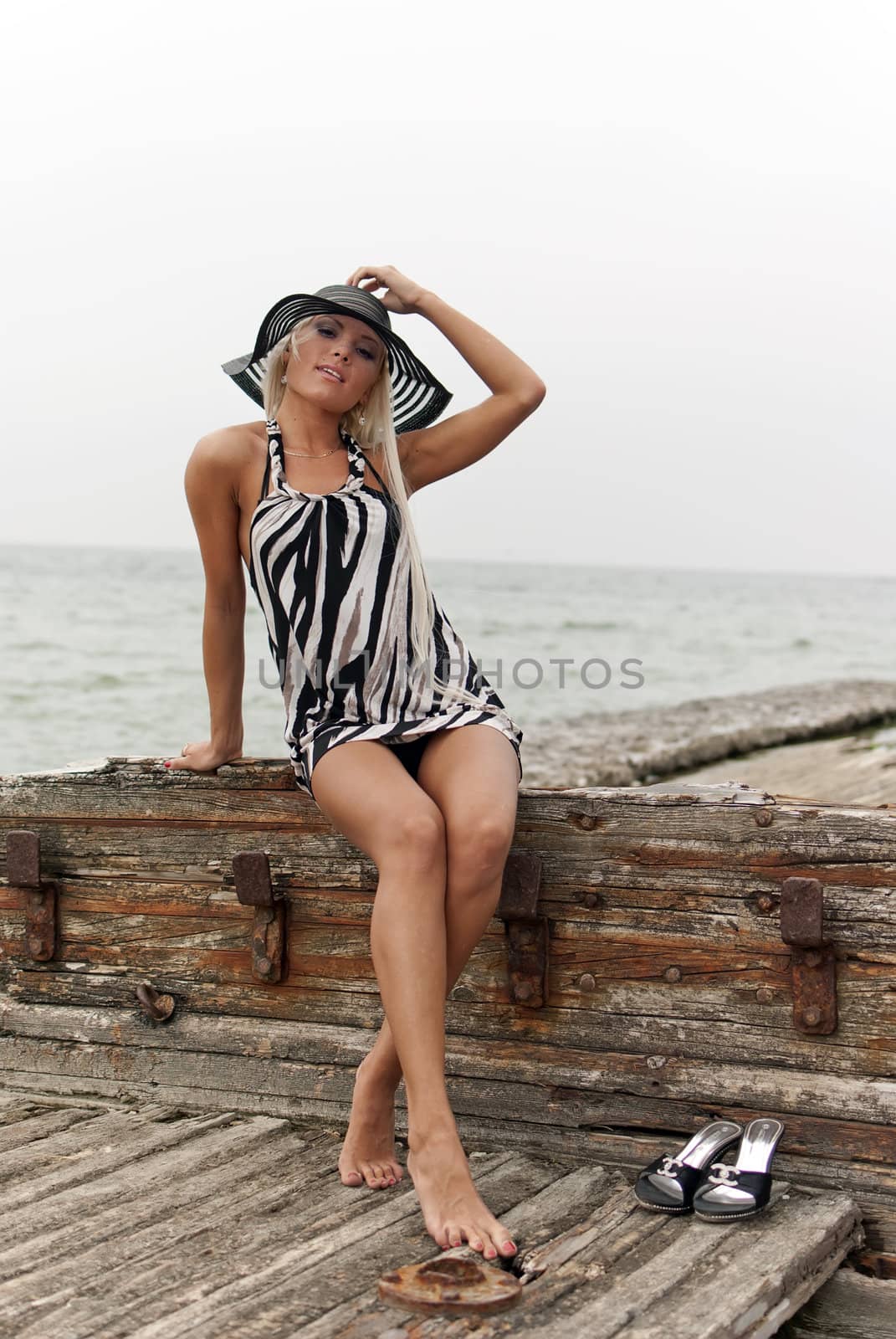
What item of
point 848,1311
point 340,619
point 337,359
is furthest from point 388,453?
point 848,1311

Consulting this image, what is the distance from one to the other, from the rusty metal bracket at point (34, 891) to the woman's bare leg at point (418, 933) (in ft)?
3.71

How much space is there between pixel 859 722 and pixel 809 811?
13344 mm

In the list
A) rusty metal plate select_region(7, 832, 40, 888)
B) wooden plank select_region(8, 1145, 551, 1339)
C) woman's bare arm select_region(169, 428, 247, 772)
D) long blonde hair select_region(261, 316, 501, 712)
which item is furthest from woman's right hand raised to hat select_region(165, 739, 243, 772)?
wooden plank select_region(8, 1145, 551, 1339)

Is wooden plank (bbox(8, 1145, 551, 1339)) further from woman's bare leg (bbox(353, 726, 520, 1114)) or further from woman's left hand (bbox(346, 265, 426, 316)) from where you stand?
woman's left hand (bbox(346, 265, 426, 316))

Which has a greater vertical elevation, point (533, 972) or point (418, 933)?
point (418, 933)

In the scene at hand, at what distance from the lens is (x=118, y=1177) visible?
2.98 m

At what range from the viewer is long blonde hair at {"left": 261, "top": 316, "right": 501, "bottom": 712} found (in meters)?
3.25

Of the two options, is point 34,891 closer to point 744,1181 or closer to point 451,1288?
point 451,1288

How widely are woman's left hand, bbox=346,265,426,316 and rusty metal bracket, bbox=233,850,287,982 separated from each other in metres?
1.48

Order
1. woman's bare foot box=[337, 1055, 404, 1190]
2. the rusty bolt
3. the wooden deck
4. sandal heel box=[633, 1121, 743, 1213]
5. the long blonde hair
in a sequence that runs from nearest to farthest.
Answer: the wooden deck
sandal heel box=[633, 1121, 743, 1213]
woman's bare foot box=[337, 1055, 404, 1190]
the long blonde hair
the rusty bolt

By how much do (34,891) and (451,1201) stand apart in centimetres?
169

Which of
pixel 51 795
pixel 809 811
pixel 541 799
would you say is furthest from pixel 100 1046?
pixel 809 811

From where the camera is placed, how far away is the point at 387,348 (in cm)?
334

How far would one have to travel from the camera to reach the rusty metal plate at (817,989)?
2893 millimetres
